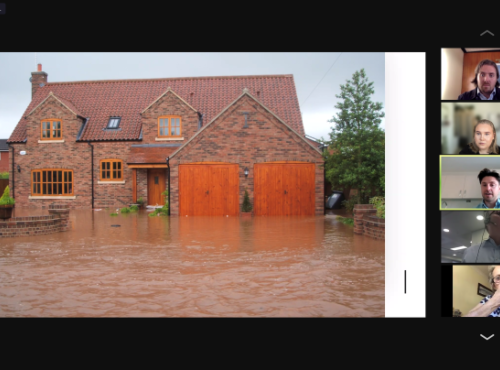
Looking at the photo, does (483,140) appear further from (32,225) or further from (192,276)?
(32,225)

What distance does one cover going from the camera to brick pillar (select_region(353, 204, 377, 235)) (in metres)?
9.53

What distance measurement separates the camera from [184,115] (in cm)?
1894

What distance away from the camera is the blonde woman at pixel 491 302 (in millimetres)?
3500

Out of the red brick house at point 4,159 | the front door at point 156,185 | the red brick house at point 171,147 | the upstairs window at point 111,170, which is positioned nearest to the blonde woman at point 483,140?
the red brick house at point 171,147

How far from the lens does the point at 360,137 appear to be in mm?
12180

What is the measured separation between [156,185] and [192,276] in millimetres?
13907

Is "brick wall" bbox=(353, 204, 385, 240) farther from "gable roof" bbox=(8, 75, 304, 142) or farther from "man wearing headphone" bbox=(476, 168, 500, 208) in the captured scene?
"gable roof" bbox=(8, 75, 304, 142)

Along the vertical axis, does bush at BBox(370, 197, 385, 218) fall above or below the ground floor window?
below

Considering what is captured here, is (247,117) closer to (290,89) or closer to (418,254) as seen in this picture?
(290,89)

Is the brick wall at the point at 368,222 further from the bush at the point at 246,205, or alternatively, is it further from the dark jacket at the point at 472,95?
the bush at the point at 246,205

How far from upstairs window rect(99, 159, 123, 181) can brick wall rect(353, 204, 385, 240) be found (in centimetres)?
1269

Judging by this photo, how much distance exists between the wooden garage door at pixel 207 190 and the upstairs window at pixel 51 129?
750 cm

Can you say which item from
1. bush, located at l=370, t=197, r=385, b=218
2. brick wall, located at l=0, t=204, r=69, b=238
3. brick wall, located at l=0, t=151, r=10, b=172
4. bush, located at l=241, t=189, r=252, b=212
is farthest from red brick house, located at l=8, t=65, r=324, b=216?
brick wall, located at l=0, t=151, r=10, b=172

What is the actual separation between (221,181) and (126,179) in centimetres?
552
